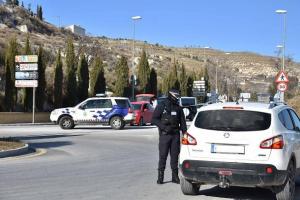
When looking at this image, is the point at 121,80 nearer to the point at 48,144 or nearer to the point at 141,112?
the point at 141,112

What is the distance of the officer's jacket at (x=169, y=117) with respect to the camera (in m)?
10.9

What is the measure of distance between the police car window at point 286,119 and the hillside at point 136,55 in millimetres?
41407

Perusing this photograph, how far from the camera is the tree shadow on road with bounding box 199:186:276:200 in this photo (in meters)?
9.85

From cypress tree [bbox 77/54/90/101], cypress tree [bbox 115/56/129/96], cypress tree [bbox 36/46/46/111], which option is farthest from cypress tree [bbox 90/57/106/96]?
cypress tree [bbox 36/46/46/111]

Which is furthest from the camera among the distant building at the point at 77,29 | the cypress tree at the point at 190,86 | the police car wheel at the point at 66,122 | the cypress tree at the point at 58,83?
the distant building at the point at 77,29

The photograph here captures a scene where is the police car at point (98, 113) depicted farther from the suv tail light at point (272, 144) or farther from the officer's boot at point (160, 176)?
the suv tail light at point (272, 144)

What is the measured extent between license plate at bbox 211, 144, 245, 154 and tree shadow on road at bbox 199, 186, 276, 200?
1031mm

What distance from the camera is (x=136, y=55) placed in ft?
397

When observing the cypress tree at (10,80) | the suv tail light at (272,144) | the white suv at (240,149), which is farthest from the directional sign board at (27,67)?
the suv tail light at (272,144)

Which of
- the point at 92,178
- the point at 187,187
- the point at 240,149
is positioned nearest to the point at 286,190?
the point at 240,149

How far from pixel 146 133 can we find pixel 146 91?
116ft

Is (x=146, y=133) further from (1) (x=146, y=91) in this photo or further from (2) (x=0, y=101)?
(1) (x=146, y=91)

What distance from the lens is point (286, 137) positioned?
370 inches

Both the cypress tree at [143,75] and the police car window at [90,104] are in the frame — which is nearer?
the police car window at [90,104]
